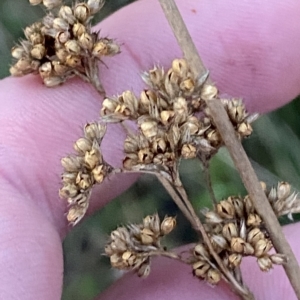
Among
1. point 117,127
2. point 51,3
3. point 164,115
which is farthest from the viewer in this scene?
point 117,127

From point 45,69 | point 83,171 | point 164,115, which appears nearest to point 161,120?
point 164,115

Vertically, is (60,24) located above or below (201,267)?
above

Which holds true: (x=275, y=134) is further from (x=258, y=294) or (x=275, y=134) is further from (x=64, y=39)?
(x=64, y=39)

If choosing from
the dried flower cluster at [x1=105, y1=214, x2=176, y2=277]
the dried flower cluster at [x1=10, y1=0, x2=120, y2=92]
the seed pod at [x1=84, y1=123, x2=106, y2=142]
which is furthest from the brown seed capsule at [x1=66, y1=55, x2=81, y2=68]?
the dried flower cluster at [x1=105, y1=214, x2=176, y2=277]

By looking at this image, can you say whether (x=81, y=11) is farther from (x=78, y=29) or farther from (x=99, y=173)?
(x=99, y=173)

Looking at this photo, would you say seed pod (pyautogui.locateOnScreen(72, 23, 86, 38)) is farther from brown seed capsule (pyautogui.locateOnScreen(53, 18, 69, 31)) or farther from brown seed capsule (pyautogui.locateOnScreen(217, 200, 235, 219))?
brown seed capsule (pyautogui.locateOnScreen(217, 200, 235, 219))

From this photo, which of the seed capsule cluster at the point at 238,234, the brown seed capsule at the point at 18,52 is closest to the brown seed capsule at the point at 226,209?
the seed capsule cluster at the point at 238,234
